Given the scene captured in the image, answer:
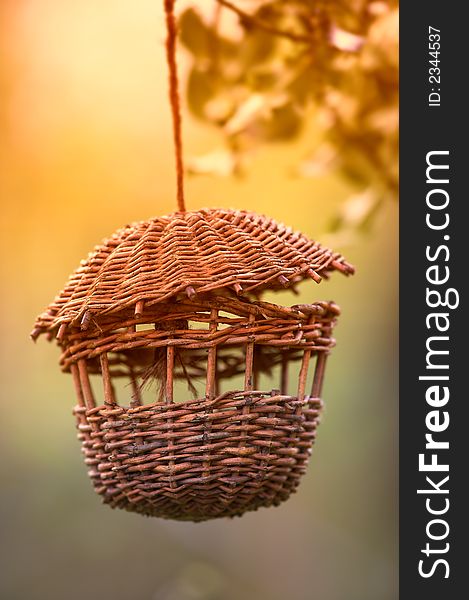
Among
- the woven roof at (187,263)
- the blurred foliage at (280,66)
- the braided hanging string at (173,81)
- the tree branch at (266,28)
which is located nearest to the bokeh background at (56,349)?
the blurred foliage at (280,66)

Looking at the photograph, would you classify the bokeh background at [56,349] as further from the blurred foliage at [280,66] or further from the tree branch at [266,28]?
the tree branch at [266,28]

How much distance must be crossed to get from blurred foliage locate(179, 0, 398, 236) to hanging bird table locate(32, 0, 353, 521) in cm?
47

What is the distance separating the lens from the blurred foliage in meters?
1.40

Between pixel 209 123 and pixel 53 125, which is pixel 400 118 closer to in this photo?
pixel 209 123

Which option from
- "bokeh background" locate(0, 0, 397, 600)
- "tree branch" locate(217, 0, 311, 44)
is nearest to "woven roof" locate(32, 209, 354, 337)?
"tree branch" locate(217, 0, 311, 44)

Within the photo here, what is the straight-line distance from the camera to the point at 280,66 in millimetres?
1444

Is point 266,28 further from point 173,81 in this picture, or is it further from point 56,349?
point 56,349

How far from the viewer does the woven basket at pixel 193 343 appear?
2.79ft

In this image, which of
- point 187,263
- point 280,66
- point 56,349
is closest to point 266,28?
point 280,66

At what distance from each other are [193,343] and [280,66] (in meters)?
0.74

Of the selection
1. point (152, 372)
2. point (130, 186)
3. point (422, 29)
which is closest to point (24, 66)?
point (130, 186)

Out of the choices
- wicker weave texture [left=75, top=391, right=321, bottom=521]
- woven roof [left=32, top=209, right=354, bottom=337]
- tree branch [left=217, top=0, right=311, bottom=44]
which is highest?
tree branch [left=217, top=0, right=311, bottom=44]

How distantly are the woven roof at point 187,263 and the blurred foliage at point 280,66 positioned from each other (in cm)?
44

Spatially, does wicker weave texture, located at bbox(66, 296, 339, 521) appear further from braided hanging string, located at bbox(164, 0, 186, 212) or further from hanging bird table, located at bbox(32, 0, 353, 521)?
braided hanging string, located at bbox(164, 0, 186, 212)
